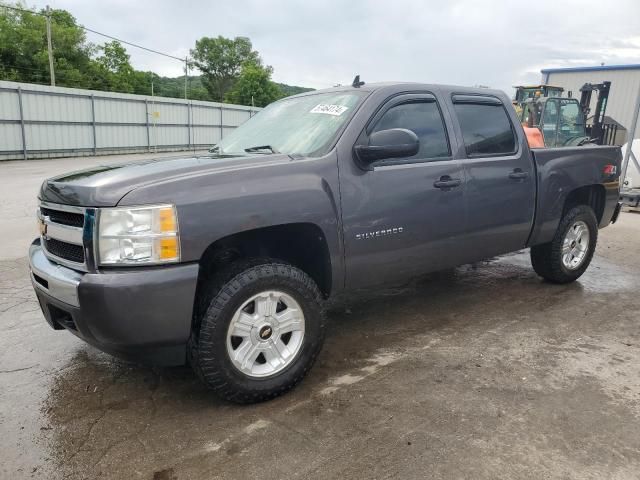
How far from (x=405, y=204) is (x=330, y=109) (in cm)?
86

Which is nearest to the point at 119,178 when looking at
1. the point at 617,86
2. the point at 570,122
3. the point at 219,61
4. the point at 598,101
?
the point at 570,122

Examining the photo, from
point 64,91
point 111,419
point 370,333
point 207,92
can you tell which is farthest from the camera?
point 207,92

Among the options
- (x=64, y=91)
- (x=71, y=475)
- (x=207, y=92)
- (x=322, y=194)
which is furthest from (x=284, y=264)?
(x=207, y=92)

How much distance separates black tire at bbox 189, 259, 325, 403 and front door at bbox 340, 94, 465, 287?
17.2 inches

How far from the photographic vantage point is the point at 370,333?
401 cm

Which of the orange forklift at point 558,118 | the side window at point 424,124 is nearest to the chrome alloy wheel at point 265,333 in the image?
the side window at point 424,124

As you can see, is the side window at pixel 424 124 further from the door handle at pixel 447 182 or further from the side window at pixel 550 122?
the side window at pixel 550 122

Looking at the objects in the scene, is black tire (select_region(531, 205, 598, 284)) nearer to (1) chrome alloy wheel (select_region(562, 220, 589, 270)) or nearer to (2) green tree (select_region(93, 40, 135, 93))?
(1) chrome alloy wheel (select_region(562, 220, 589, 270))

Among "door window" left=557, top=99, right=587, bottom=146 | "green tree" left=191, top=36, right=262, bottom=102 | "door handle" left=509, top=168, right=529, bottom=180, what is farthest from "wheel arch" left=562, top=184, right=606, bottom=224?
"green tree" left=191, top=36, right=262, bottom=102

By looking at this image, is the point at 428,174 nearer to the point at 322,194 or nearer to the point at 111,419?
the point at 322,194

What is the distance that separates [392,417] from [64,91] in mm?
23672

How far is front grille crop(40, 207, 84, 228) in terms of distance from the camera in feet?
8.72

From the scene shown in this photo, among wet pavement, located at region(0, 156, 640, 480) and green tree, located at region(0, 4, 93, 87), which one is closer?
wet pavement, located at region(0, 156, 640, 480)

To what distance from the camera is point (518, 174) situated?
429cm
